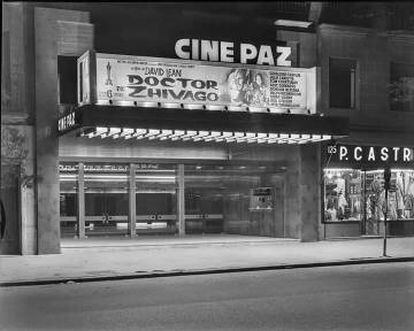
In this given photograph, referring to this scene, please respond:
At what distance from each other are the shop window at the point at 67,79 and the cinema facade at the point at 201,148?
96 millimetres

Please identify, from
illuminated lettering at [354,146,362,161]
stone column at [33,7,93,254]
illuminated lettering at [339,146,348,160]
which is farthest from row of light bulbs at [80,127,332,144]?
illuminated lettering at [354,146,362,161]

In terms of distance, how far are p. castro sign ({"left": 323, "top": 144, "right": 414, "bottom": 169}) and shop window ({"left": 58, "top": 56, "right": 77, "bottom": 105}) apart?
9.13m

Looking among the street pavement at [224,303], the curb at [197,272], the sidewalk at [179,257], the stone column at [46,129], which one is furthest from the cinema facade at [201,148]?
the street pavement at [224,303]

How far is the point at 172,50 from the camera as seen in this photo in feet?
64.2

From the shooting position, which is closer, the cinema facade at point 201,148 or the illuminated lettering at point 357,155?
the cinema facade at point 201,148

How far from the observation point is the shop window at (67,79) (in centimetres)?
1861

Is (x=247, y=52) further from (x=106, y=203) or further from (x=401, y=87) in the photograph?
(x=106, y=203)

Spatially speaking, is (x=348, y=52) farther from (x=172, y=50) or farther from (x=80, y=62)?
(x=80, y=62)

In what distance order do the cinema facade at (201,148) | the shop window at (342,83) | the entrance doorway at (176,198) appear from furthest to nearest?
the shop window at (342,83) < the entrance doorway at (176,198) < the cinema facade at (201,148)

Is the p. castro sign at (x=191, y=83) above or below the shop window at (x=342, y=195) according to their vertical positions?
above

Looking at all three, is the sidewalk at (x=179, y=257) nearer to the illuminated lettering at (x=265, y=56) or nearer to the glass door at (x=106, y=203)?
the glass door at (x=106, y=203)

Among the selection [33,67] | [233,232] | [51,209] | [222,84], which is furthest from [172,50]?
[233,232]

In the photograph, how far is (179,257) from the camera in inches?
664

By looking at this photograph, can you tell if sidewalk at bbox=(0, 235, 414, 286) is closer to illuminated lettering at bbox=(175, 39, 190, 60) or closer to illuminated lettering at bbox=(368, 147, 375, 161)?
illuminated lettering at bbox=(368, 147, 375, 161)
